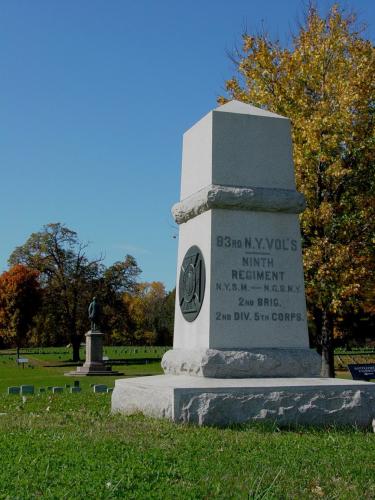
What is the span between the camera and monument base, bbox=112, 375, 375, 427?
23.6ft

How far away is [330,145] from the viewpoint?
17.8 m

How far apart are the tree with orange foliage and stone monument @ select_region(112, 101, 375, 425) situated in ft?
138

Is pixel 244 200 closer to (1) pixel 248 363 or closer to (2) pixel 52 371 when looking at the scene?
(1) pixel 248 363

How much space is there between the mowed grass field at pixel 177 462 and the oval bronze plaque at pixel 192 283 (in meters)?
2.06

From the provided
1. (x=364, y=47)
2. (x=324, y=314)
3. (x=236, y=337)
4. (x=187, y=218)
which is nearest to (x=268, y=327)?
(x=236, y=337)

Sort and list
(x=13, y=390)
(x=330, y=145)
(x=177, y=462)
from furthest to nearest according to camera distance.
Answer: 1. (x=330, y=145)
2. (x=13, y=390)
3. (x=177, y=462)

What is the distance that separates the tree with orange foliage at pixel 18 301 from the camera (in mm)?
49812

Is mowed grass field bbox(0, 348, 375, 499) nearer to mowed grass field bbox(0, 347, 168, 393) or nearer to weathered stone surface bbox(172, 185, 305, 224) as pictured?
weathered stone surface bbox(172, 185, 305, 224)

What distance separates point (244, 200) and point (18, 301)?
4338 centimetres

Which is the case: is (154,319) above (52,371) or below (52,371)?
above

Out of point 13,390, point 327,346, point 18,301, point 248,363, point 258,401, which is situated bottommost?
point 13,390

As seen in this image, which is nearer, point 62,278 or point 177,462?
point 177,462

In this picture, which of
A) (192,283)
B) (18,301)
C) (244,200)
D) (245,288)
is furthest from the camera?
(18,301)

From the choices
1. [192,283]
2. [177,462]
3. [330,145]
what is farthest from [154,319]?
[177,462]
